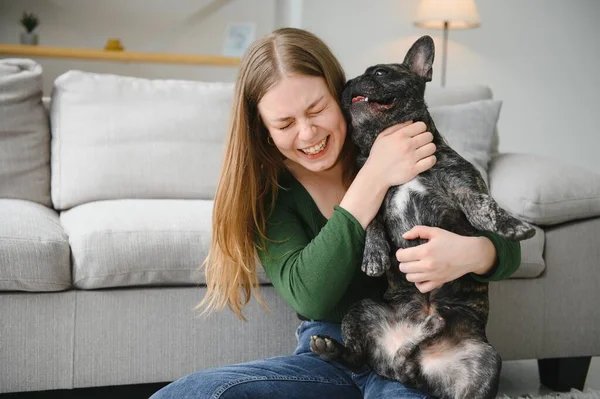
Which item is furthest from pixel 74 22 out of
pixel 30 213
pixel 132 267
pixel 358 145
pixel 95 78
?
pixel 358 145

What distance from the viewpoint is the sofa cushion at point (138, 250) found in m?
2.37

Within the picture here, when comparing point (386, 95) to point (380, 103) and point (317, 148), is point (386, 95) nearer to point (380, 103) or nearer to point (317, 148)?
point (380, 103)

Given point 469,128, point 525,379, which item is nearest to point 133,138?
point 469,128

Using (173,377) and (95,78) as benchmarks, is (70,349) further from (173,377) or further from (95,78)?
(95,78)

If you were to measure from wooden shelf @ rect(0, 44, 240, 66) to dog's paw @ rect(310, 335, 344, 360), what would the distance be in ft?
13.6

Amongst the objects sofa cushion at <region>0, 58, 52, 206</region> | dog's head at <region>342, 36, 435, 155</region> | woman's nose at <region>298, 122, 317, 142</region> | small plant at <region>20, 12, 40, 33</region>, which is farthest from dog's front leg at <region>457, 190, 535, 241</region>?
small plant at <region>20, 12, 40, 33</region>

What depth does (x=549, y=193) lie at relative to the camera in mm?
2635

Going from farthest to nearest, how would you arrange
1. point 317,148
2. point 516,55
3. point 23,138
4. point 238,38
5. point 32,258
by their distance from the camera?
1. point 238,38
2. point 516,55
3. point 23,138
4. point 32,258
5. point 317,148

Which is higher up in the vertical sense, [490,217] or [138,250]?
[490,217]

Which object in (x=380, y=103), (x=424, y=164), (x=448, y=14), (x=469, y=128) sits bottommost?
(x=469, y=128)

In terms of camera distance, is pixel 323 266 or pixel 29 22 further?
pixel 29 22

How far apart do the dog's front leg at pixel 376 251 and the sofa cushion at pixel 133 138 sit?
150cm

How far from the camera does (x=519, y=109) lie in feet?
18.7

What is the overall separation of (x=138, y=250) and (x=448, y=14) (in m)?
3.35
